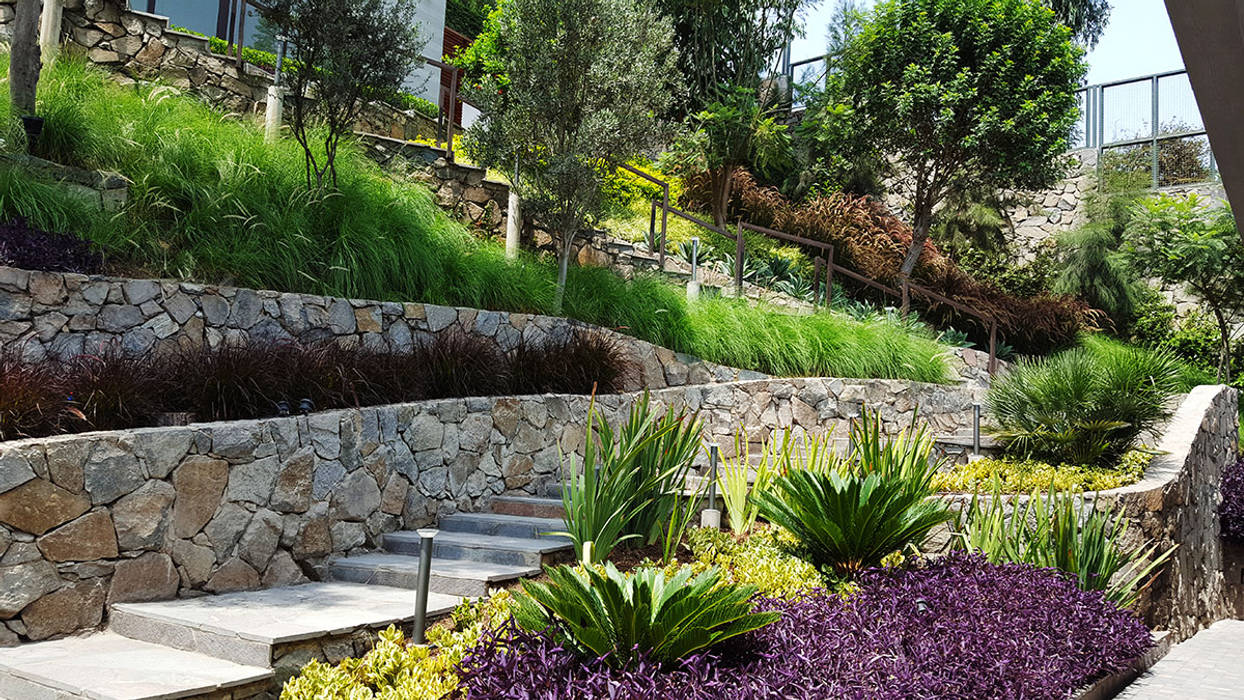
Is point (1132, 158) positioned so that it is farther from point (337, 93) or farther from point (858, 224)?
point (337, 93)

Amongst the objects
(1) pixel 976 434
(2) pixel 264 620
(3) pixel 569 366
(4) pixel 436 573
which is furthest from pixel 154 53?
(1) pixel 976 434

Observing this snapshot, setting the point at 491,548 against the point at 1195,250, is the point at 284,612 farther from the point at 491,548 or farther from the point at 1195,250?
the point at 1195,250

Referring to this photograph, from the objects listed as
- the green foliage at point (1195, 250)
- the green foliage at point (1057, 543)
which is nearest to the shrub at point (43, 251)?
the green foliage at point (1057, 543)

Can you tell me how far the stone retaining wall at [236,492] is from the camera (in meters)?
4.43

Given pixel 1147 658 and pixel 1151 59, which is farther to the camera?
pixel 1151 59

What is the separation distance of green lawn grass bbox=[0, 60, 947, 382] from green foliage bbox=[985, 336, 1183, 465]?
119 inches

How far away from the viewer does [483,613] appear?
15.2 ft

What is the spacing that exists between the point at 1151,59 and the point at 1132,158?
277cm

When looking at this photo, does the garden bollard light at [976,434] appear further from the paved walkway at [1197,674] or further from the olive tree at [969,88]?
the olive tree at [969,88]

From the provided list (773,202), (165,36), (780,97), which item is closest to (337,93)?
(165,36)

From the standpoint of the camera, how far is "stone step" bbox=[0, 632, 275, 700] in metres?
3.70

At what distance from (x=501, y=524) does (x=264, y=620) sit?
6.94 feet

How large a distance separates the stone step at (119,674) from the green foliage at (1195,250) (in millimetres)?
15156

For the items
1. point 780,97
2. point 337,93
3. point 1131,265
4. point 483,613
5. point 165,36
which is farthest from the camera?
point 780,97
